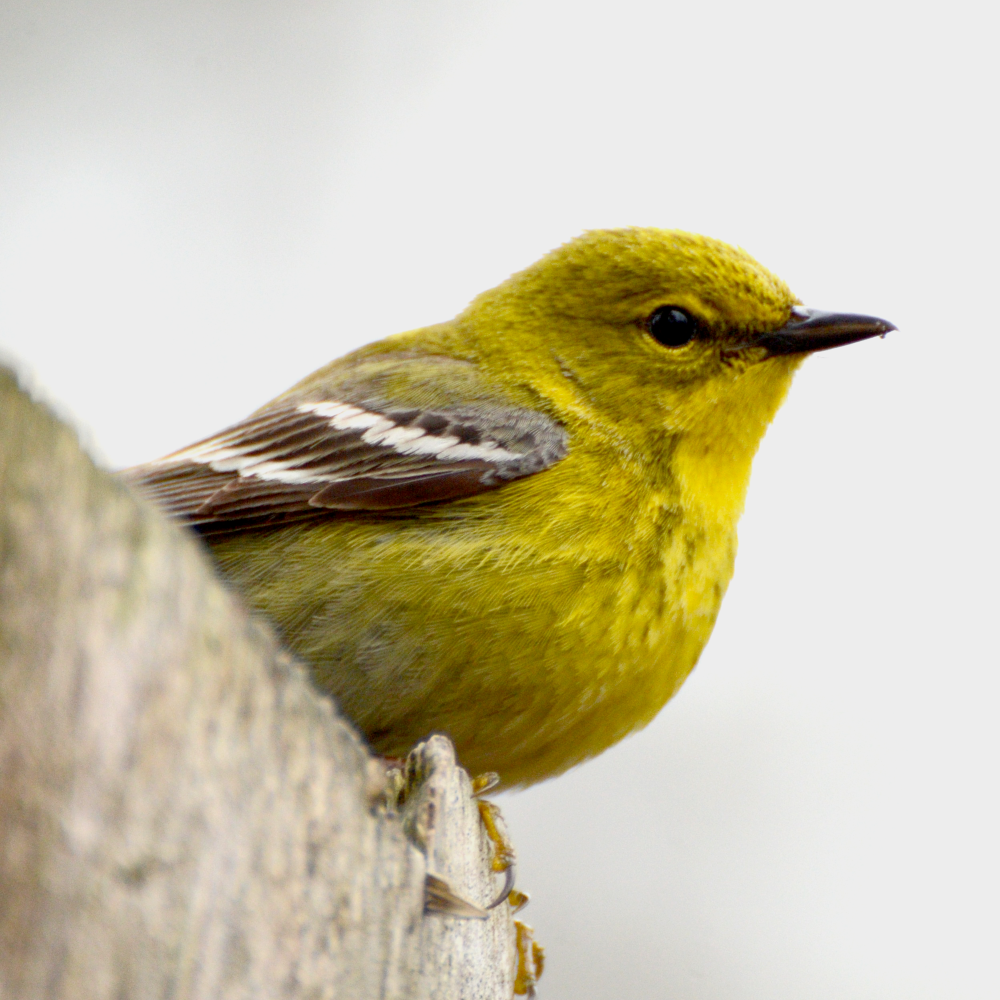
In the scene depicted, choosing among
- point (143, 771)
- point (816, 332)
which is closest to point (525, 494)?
point (816, 332)

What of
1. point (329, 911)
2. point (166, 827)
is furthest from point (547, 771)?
point (166, 827)

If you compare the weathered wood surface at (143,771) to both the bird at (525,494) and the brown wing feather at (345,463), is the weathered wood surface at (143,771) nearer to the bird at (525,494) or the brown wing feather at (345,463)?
the bird at (525,494)

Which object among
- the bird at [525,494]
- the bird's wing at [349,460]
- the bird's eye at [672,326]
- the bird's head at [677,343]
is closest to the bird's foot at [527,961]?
the bird at [525,494]

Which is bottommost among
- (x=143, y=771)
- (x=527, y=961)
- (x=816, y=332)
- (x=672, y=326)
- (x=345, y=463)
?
(x=143, y=771)

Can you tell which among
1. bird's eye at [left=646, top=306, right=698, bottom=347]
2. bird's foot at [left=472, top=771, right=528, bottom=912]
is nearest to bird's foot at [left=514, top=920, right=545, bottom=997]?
bird's foot at [left=472, top=771, right=528, bottom=912]

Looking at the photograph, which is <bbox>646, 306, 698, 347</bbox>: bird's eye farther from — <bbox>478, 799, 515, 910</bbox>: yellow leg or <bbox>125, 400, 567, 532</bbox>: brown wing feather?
<bbox>478, 799, 515, 910</bbox>: yellow leg

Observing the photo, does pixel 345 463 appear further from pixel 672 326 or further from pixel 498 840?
pixel 498 840

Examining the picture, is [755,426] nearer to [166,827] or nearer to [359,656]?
[359,656]
